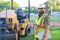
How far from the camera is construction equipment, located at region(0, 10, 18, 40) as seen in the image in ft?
18.9

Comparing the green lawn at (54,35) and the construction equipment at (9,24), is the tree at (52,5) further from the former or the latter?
the construction equipment at (9,24)

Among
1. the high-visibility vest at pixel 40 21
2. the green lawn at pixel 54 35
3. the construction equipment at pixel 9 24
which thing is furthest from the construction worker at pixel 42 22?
the construction equipment at pixel 9 24

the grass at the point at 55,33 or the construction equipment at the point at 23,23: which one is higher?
the construction equipment at the point at 23,23

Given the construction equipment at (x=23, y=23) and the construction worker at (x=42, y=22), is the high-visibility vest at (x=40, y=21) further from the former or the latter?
the construction equipment at (x=23, y=23)

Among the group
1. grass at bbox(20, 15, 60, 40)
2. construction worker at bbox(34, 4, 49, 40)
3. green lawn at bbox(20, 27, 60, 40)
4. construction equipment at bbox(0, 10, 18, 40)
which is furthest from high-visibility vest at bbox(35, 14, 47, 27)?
construction equipment at bbox(0, 10, 18, 40)

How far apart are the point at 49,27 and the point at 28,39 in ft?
1.80

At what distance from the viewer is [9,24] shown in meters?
5.79

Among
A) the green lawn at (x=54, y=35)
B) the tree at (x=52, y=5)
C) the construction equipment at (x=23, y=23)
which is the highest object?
the tree at (x=52, y=5)

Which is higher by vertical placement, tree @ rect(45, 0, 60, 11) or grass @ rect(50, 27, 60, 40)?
tree @ rect(45, 0, 60, 11)

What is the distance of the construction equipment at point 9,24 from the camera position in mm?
5766

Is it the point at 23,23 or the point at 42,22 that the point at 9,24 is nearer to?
the point at 23,23

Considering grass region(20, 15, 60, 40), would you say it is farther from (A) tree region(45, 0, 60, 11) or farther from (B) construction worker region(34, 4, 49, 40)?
(A) tree region(45, 0, 60, 11)

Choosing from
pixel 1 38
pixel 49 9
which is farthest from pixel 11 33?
pixel 49 9

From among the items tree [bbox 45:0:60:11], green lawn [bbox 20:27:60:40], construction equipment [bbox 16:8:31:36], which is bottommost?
green lawn [bbox 20:27:60:40]
